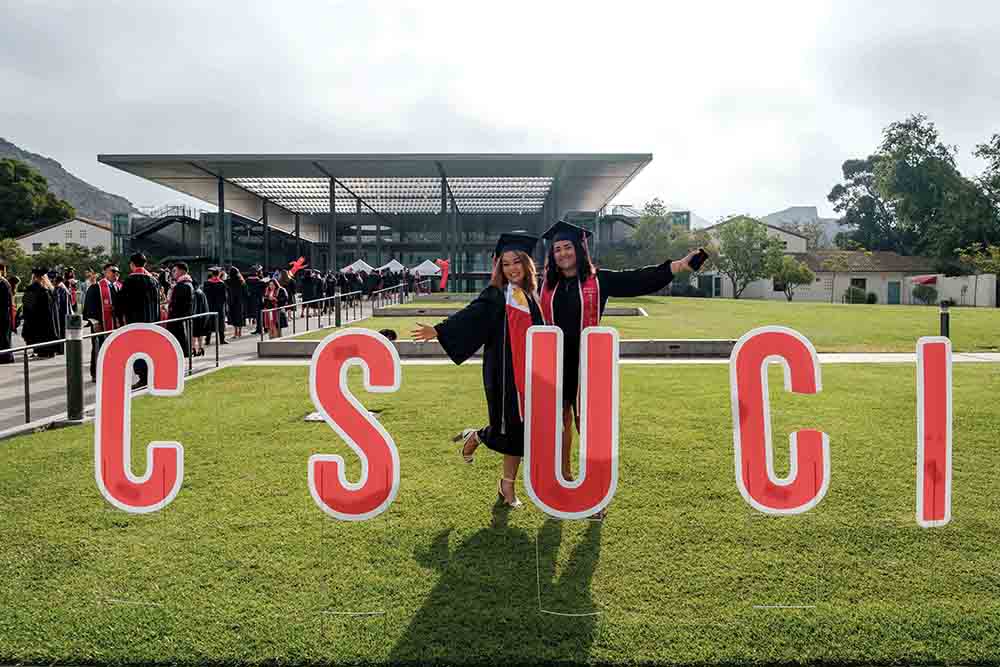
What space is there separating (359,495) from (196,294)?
10526 millimetres

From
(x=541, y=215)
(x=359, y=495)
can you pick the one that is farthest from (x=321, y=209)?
(x=359, y=495)

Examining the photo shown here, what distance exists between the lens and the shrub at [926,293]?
1767 inches

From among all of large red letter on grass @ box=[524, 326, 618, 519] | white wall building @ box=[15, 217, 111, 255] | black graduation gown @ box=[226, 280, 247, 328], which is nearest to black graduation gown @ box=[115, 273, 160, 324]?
black graduation gown @ box=[226, 280, 247, 328]

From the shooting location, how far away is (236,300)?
673 inches

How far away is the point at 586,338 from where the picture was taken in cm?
326

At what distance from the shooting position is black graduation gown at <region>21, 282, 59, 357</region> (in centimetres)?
1241

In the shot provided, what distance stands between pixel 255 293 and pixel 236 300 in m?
1.84

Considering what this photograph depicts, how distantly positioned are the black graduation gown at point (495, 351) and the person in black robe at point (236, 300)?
1395cm

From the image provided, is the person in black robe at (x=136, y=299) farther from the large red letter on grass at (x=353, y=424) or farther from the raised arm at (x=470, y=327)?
the large red letter on grass at (x=353, y=424)

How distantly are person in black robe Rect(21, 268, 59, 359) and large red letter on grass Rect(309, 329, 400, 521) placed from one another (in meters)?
11.2

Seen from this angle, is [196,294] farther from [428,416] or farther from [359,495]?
[359,495]

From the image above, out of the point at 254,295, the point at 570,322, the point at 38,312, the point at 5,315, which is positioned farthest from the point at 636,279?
the point at 254,295

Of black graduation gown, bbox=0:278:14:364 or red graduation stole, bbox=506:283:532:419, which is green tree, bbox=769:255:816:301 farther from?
red graduation stole, bbox=506:283:532:419

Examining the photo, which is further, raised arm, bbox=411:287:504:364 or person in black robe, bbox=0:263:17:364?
person in black robe, bbox=0:263:17:364
